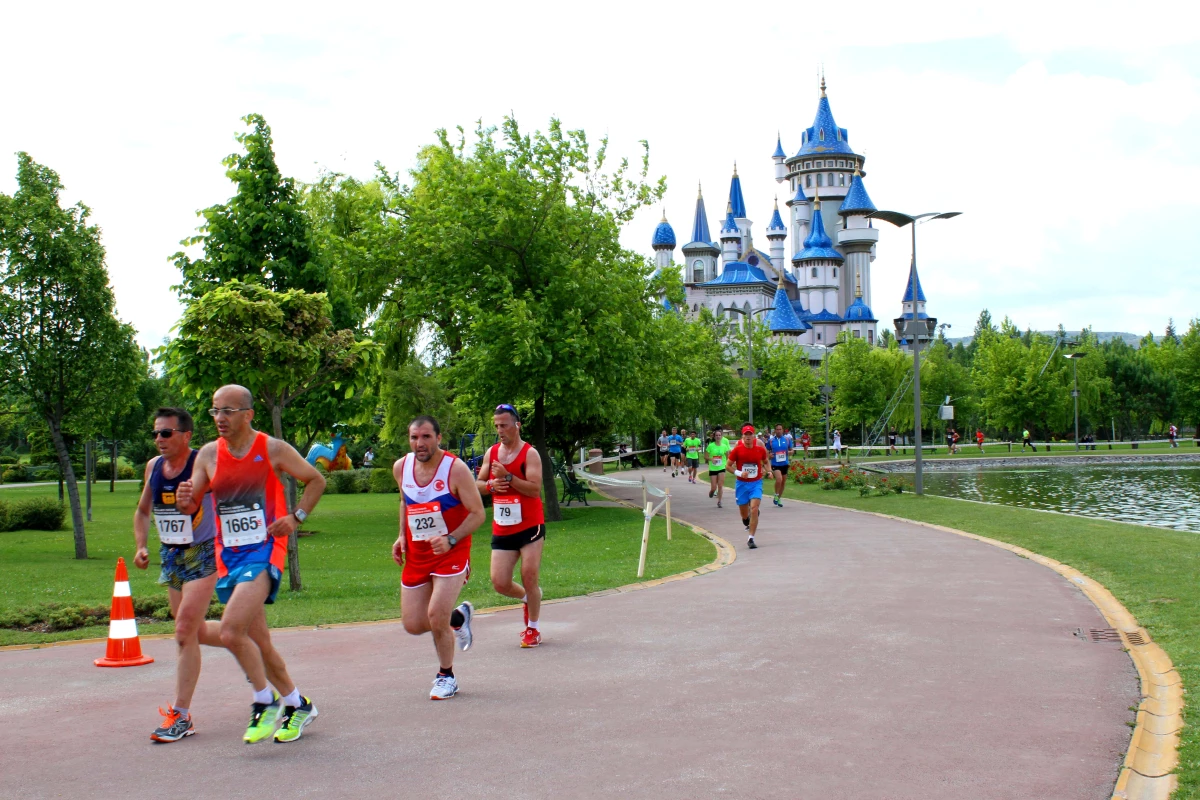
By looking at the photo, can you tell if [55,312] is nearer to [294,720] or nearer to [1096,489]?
[294,720]

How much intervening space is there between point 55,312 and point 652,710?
15.2 metres

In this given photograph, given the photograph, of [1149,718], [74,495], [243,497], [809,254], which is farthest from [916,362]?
[809,254]

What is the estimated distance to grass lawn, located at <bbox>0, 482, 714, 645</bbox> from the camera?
1063 cm

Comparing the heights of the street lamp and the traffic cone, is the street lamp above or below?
above

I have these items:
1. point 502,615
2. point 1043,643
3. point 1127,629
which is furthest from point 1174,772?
point 502,615

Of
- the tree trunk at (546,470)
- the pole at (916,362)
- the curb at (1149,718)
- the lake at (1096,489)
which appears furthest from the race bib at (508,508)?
the pole at (916,362)

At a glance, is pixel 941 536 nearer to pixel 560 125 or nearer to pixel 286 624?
pixel 286 624

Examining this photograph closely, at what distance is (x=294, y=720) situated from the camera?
5.73m

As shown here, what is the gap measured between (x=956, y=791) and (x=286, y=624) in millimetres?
6492

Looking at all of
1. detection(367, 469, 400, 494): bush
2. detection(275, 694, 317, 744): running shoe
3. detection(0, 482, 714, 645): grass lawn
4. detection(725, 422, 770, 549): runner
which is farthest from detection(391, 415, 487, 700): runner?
detection(367, 469, 400, 494): bush

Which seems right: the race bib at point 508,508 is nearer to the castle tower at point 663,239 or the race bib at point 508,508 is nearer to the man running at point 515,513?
the man running at point 515,513

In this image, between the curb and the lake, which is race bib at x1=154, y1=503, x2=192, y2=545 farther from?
the lake

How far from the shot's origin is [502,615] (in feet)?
32.3

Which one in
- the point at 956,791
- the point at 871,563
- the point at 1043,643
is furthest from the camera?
the point at 871,563
